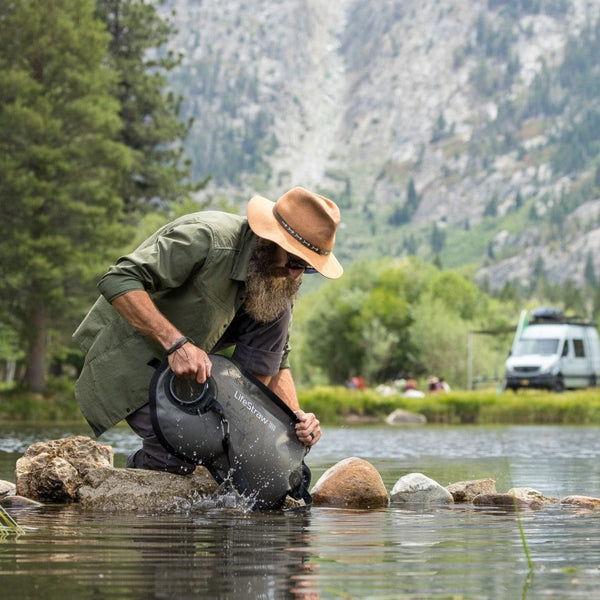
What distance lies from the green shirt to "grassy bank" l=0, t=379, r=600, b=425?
2120 centimetres

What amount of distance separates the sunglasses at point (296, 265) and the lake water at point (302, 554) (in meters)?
1.22

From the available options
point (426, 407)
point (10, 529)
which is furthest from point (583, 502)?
point (426, 407)

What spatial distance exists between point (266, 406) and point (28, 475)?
167cm

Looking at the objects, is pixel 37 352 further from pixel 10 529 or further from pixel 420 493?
pixel 10 529

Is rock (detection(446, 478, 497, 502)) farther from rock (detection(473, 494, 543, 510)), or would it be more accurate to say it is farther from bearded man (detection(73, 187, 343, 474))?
bearded man (detection(73, 187, 343, 474))

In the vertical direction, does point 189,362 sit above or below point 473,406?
below

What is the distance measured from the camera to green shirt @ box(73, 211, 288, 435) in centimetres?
591

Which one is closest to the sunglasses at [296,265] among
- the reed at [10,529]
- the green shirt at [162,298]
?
the green shirt at [162,298]

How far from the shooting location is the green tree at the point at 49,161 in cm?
3044

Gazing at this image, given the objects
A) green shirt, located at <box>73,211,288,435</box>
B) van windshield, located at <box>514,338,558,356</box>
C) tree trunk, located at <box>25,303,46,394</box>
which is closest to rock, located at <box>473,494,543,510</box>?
green shirt, located at <box>73,211,288,435</box>

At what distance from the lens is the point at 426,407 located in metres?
34.9

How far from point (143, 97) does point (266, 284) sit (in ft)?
123

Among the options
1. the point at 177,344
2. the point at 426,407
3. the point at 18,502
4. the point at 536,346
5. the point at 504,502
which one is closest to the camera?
the point at 177,344

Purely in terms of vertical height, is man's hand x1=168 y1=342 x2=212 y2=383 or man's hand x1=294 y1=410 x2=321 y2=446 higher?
man's hand x1=168 y1=342 x2=212 y2=383
